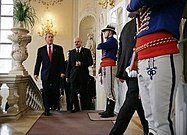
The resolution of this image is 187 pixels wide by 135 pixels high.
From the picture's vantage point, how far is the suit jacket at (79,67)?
16.6 feet

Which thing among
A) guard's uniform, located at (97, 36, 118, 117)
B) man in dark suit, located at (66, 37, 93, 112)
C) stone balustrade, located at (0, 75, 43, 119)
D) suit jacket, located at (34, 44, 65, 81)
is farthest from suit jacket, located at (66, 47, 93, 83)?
guard's uniform, located at (97, 36, 118, 117)

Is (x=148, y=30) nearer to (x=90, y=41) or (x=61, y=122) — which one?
(x=61, y=122)

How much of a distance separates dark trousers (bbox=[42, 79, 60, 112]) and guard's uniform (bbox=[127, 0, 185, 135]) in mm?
3427

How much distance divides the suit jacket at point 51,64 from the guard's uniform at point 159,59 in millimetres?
3443

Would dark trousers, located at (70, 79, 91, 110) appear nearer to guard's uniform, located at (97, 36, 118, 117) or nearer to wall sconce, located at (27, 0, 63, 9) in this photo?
guard's uniform, located at (97, 36, 118, 117)

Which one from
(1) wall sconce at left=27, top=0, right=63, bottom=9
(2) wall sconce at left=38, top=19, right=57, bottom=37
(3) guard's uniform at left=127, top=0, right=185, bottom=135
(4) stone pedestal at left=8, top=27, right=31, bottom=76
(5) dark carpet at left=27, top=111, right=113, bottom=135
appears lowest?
(5) dark carpet at left=27, top=111, right=113, bottom=135

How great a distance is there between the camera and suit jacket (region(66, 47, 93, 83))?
16.6 feet

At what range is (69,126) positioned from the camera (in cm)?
358

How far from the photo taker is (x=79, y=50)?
520 centimetres

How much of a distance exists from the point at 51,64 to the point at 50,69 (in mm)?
93

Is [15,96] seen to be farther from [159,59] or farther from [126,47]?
[159,59]

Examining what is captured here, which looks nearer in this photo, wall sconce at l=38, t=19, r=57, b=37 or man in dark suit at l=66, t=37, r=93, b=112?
man in dark suit at l=66, t=37, r=93, b=112

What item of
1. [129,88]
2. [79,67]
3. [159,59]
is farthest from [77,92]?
[159,59]

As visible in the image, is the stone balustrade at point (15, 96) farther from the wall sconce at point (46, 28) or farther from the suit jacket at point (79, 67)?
the wall sconce at point (46, 28)
